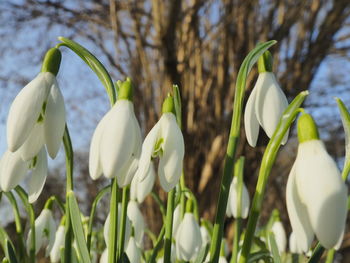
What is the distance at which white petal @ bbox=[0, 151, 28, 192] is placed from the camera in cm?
68

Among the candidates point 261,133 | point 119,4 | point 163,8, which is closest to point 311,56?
point 261,133

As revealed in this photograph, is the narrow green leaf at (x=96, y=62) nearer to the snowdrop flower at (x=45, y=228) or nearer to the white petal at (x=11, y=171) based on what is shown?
the white petal at (x=11, y=171)

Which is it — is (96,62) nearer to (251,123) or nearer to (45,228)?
(251,123)

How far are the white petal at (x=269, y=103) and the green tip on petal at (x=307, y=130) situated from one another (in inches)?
6.3

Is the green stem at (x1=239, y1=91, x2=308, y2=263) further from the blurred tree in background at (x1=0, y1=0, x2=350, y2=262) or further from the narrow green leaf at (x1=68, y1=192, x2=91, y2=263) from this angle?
the blurred tree in background at (x1=0, y1=0, x2=350, y2=262)

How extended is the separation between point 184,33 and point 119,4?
51 centimetres

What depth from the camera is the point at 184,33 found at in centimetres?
316

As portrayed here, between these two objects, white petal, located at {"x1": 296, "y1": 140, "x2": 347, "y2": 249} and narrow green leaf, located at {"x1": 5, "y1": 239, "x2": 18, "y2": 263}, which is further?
narrow green leaf, located at {"x1": 5, "y1": 239, "x2": 18, "y2": 263}

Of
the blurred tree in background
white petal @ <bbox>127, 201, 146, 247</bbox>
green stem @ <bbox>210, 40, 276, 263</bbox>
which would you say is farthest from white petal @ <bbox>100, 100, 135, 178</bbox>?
the blurred tree in background

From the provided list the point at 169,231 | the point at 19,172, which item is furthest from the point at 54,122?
the point at 169,231

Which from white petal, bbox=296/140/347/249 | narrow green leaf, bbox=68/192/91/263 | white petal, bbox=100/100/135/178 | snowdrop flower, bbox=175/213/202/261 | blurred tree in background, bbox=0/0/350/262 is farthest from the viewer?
blurred tree in background, bbox=0/0/350/262

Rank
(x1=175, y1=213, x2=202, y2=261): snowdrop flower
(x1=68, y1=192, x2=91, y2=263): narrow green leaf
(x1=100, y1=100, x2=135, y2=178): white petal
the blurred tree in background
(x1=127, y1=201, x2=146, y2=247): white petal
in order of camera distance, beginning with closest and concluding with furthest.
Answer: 1. (x1=100, y1=100, x2=135, y2=178): white petal
2. (x1=68, y1=192, x2=91, y2=263): narrow green leaf
3. (x1=175, y1=213, x2=202, y2=261): snowdrop flower
4. (x1=127, y1=201, x2=146, y2=247): white petal
5. the blurred tree in background

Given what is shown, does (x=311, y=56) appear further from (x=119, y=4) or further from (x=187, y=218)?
(x=187, y=218)

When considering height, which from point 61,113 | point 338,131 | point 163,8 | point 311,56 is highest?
point 163,8
